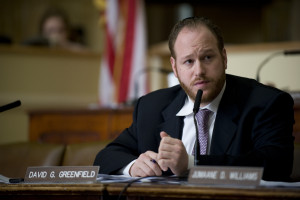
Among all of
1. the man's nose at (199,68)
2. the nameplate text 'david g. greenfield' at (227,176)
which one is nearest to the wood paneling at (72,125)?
the man's nose at (199,68)

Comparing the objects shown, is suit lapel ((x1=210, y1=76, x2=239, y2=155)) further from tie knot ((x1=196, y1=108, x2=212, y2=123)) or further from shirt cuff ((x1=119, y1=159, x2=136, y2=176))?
shirt cuff ((x1=119, y1=159, x2=136, y2=176))

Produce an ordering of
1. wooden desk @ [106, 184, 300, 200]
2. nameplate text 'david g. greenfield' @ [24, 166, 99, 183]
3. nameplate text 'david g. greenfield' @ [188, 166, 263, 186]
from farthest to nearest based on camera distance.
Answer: nameplate text 'david g. greenfield' @ [24, 166, 99, 183]
nameplate text 'david g. greenfield' @ [188, 166, 263, 186]
wooden desk @ [106, 184, 300, 200]

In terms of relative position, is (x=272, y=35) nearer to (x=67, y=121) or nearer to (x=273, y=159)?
(x=67, y=121)

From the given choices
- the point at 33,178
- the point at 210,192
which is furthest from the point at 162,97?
the point at 210,192

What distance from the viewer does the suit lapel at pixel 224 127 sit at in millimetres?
1951

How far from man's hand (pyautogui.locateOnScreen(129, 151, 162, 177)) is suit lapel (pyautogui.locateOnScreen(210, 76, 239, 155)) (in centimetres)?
29

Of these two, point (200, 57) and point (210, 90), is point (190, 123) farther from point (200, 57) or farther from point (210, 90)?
point (200, 57)

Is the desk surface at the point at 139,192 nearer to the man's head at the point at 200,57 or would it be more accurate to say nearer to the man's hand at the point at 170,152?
the man's hand at the point at 170,152

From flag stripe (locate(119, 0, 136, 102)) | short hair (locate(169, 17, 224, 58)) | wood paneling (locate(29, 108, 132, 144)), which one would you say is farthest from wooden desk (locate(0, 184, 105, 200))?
flag stripe (locate(119, 0, 136, 102))

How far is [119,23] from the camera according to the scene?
17.9ft

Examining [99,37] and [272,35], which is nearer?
[272,35]

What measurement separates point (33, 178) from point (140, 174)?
1.37 ft

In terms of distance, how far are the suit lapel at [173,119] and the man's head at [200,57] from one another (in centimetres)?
16

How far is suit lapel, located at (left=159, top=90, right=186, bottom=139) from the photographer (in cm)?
211
